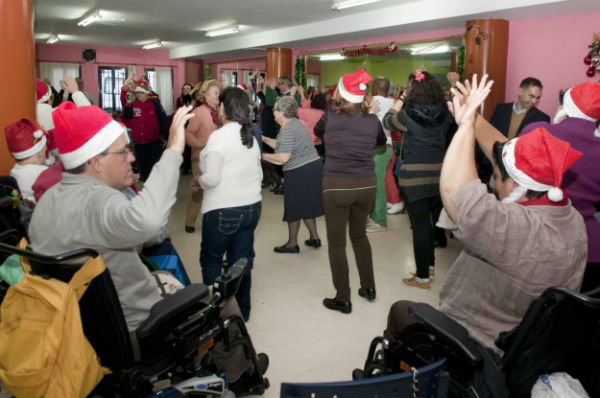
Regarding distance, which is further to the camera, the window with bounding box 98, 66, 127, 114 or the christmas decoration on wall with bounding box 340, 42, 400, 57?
the window with bounding box 98, 66, 127, 114

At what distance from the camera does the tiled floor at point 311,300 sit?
269 cm

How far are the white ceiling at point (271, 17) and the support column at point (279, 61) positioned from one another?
Answer: 0.88 ft

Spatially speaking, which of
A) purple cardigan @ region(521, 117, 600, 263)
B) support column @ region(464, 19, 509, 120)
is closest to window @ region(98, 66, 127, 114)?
support column @ region(464, 19, 509, 120)

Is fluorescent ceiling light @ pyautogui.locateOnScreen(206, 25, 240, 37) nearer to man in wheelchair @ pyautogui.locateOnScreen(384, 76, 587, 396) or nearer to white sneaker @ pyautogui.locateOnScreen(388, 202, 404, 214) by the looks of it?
white sneaker @ pyautogui.locateOnScreen(388, 202, 404, 214)

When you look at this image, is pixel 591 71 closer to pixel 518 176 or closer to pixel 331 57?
pixel 518 176

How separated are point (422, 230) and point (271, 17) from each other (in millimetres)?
6190

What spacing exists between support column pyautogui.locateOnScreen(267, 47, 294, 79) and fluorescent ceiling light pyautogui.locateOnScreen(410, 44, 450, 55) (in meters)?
2.89

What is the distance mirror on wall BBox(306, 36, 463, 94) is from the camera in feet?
25.8

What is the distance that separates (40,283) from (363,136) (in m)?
2.13

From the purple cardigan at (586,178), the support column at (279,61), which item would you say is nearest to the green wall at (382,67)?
the support column at (279,61)

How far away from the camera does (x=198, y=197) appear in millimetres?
4996

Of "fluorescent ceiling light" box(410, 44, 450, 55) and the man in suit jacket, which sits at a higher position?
"fluorescent ceiling light" box(410, 44, 450, 55)

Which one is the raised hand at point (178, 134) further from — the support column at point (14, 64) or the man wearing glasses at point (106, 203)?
the support column at point (14, 64)

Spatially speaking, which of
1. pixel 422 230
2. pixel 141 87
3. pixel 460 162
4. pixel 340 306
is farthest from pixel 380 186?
pixel 460 162
